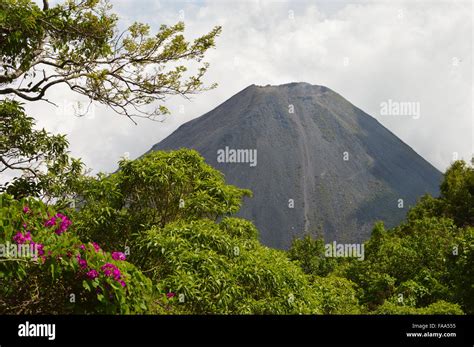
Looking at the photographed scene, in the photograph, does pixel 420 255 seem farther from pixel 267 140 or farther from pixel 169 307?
pixel 267 140

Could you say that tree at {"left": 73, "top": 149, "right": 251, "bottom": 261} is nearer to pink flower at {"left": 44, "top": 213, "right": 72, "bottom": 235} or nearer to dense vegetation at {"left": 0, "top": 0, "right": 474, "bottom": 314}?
dense vegetation at {"left": 0, "top": 0, "right": 474, "bottom": 314}

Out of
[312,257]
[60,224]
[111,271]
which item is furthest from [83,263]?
[312,257]

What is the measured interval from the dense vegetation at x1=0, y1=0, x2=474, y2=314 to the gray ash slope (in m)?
104

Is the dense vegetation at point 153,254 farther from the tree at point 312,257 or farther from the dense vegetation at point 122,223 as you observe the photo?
the tree at point 312,257

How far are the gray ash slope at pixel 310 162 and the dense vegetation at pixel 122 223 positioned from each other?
10377 cm

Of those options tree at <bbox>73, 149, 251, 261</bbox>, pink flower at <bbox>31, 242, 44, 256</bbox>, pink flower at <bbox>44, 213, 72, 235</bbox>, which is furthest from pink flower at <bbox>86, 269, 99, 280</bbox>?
tree at <bbox>73, 149, 251, 261</bbox>

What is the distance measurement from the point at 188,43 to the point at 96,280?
7.35 meters

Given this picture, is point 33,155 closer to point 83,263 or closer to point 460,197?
point 83,263

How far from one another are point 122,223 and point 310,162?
125 meters

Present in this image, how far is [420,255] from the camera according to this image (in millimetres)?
18469

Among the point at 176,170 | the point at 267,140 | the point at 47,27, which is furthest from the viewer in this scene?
the point at 267,140

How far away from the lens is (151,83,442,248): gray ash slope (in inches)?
4729

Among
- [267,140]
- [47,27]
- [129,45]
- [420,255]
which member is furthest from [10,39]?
[267,140]

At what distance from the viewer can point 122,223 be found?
873 centimetres
